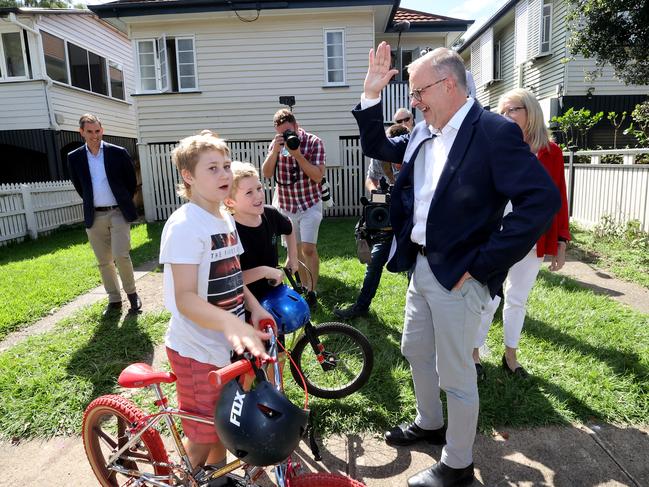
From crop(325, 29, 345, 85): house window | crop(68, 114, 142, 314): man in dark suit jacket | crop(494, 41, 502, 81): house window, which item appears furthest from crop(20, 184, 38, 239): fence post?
crop(494, 41, 502, 81): house window

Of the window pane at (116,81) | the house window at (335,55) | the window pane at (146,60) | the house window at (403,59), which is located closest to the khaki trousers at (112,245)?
the house window at (335,55)

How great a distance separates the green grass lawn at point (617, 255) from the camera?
19.6ft

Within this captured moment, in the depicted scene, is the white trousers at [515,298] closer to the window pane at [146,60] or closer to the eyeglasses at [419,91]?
the eyeglasses at [419,91]

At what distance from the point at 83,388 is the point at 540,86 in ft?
56.0

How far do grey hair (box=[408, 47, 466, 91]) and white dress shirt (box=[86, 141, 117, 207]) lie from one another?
401 centimetres

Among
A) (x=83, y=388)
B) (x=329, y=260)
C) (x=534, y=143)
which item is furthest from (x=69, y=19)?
(x=534, y=143)

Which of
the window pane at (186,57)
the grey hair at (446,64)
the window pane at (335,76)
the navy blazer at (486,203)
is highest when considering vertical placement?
the window pane at (186,57)

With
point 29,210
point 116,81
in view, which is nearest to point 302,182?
point 29,210

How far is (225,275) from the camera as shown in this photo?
202cm

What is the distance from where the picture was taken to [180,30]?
12.7 m

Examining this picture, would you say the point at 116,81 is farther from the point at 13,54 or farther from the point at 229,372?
the point at 229,372

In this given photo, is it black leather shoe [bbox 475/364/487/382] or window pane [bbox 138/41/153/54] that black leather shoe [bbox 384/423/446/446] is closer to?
black leather shoe [bbox 475/364/487/382]

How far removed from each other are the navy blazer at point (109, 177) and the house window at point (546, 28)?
48.9ft

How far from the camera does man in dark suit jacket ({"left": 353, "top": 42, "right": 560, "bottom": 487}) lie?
1.91 m
